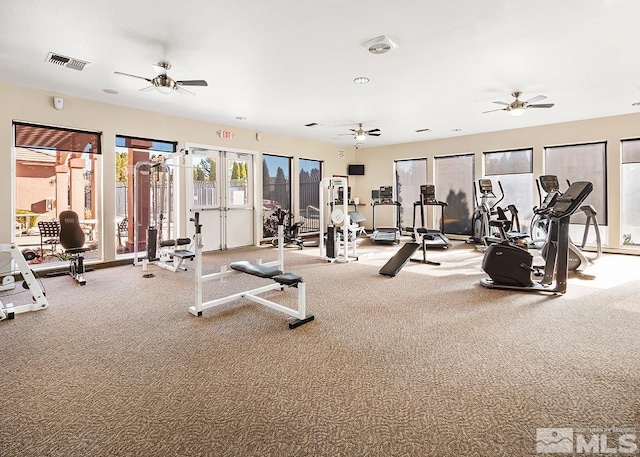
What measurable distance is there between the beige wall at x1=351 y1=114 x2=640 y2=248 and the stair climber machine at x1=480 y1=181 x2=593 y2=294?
3.95m

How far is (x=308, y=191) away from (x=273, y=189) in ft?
4.35

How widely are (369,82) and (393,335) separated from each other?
363 cm

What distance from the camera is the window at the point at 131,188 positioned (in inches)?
243

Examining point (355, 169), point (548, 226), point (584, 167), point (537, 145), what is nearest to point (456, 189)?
point (537, 145)

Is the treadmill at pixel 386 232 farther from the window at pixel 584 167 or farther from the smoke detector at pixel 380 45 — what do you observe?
the smoke detector at pixel 380 45

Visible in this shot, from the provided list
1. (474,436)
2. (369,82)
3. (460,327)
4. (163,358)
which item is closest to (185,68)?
(369,82)

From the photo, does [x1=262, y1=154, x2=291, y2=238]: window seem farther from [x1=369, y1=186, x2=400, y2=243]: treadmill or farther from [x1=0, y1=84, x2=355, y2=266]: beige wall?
[x1=369, y1=186, x2=400, y2=243]: treadmill

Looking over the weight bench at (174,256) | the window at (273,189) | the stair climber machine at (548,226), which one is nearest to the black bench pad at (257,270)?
the weight bench at (174,256)

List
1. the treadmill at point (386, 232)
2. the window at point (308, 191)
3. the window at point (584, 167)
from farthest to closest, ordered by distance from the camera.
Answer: the window at point (308, 191) < the treadmill at point (386, 232) < the window at point (584, 167)

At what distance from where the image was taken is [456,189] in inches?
360

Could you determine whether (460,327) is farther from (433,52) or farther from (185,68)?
(185,68)

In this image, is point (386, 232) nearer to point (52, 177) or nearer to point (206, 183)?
point (206, 183)

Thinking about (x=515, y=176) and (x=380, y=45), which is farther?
(x=515, y=176)

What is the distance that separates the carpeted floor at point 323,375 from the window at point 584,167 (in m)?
4.33
